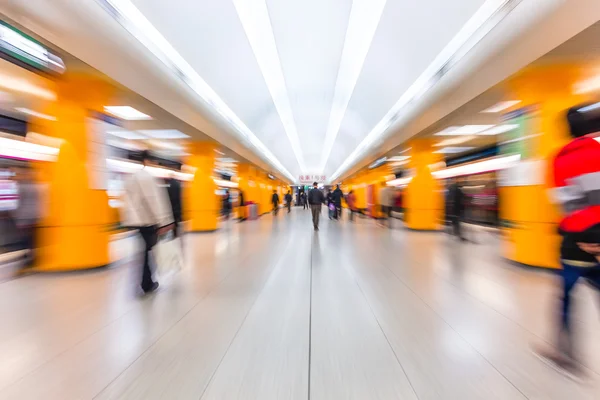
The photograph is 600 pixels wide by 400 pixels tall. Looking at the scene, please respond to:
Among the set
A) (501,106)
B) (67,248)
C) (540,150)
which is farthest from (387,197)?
(67,248)

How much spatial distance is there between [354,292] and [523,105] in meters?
4.95

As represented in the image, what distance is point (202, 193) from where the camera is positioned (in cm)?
1185

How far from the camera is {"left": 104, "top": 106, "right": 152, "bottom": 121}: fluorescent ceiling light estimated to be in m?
7.30

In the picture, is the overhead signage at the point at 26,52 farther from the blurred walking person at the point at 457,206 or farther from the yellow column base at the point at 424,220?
the yellow column base at the point at 424,220

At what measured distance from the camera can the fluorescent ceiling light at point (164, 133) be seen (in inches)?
373

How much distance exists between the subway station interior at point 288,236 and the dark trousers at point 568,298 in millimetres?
12

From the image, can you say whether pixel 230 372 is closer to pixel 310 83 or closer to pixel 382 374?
pixel 382 374

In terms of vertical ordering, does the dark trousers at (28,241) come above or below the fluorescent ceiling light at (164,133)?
below

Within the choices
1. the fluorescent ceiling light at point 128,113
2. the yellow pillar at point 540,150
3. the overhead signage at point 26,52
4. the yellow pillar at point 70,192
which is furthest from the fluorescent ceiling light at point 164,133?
the yellow pillar at point 540,150

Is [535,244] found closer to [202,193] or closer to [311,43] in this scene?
[311,43]

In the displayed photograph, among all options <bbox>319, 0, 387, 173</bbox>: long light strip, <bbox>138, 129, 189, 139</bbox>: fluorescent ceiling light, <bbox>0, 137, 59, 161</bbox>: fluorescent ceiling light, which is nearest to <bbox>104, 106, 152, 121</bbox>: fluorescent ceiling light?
<bbox>138, 129, 189, 139</bbox>: fluorescent ceiling light

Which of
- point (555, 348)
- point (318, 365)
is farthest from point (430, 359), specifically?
point (555, 348)

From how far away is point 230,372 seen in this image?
Result: 220cm

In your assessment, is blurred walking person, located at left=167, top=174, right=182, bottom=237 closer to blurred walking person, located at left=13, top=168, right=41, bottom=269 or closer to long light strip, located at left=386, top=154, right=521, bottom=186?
blurred walking person, located at left=13, top=168, right=41, bottom=269
